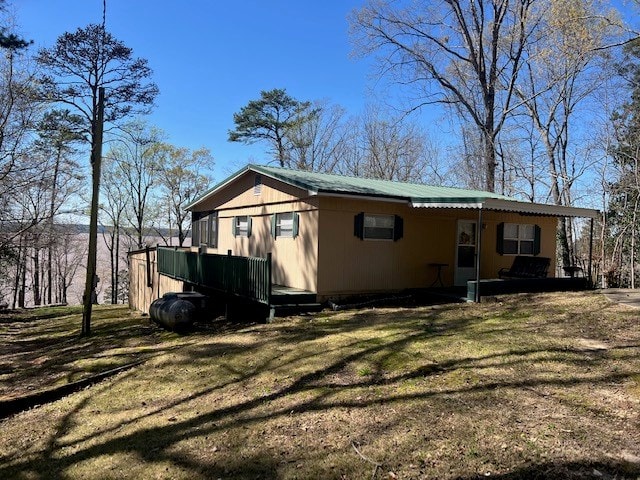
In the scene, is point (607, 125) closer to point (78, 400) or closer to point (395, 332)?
point (395, 332)

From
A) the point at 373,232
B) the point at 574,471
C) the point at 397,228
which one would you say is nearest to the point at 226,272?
the point at 373,232

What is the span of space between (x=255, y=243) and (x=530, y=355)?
31.7 ft

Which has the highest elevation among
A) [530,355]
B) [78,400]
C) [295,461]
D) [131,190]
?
[131,190]

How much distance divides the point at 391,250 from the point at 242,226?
18.3ft

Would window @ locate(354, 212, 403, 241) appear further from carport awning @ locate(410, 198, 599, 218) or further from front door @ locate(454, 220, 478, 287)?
front door @ locate(454, 220, 478, 287)

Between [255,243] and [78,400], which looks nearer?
[78,400]

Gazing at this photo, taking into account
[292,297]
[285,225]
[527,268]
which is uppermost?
[285,225]

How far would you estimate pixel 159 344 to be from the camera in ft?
33.5

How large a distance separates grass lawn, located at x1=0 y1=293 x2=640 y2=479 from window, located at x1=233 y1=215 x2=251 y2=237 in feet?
20.3

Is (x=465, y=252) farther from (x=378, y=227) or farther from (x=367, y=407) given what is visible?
(x=367, y=407)

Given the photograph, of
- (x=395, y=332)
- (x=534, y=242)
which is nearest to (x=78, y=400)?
(x=395, y=332)

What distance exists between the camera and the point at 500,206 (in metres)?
10.4

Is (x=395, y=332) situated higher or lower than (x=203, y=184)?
lower

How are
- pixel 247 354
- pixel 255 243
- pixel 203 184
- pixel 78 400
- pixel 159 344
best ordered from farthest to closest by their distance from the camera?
1. pixel 203 184
2. pixel 255 243
3. pixel 159 344
4. pixel 247 354
5. pixel 78 400
